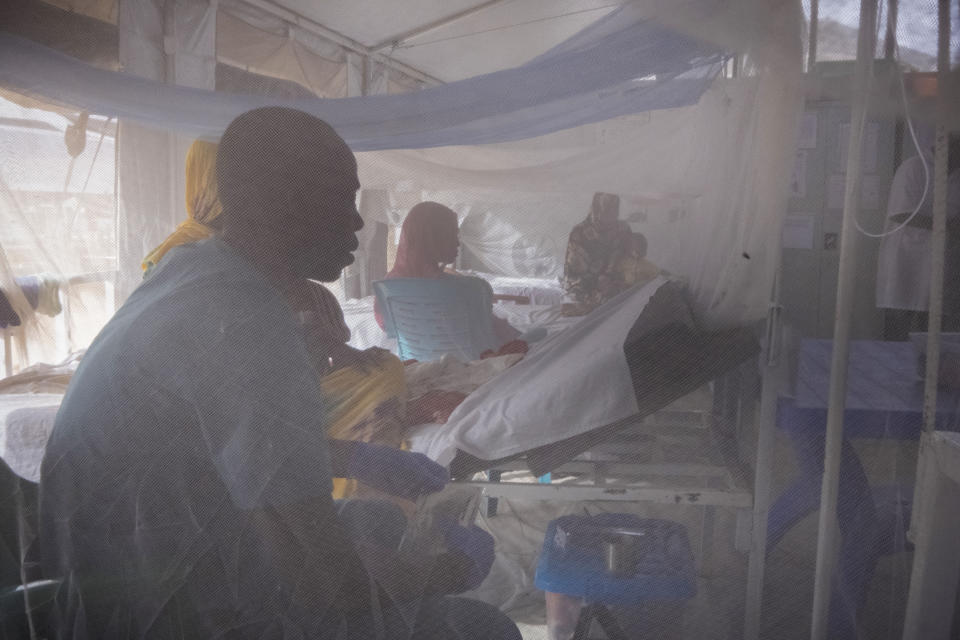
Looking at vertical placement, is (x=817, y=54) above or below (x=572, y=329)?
above

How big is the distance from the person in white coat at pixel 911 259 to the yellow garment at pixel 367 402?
4.31 feet

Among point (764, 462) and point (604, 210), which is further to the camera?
point (604, 210)

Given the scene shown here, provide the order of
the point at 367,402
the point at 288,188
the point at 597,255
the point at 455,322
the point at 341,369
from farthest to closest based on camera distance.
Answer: the point at 455,322
the point at 597,255
the point at 341,369
the point at 367,402
the point at 288,188

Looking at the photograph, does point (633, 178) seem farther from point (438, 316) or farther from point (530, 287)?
point (438, 316)

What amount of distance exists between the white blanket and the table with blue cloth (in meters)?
0.37

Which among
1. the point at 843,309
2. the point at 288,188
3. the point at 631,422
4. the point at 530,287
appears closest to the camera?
the point at 288,188

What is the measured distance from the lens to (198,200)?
1.54 m

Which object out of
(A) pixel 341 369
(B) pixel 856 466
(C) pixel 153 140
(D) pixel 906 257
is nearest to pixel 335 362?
(A) pixel 341 369

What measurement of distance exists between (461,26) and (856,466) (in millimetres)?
1666

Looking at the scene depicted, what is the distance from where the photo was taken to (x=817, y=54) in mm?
1134

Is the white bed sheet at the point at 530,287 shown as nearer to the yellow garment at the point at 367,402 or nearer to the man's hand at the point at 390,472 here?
the yellow garment at the point at 367,402

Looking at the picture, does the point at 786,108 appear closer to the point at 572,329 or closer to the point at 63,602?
the point at 572,329

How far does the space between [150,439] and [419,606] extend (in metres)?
0.45

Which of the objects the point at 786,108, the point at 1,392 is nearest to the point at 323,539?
the point at 1,392
